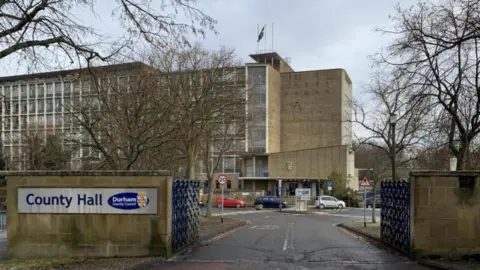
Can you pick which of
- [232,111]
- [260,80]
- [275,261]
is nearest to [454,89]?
[275,261]

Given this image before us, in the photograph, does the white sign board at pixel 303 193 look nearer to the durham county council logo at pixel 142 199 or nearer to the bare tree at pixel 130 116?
the bare tree at pixel 130 116

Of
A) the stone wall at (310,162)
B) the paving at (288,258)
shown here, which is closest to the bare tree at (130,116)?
the paving at (288,258)

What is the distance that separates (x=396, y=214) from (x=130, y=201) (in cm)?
762

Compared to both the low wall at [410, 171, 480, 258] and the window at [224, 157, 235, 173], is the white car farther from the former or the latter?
the low wall at [410, 171, 480, 258]

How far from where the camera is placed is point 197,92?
26.1 metres

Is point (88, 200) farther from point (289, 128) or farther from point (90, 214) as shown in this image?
point (289, 128)

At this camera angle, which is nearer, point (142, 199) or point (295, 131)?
point (142, 199)

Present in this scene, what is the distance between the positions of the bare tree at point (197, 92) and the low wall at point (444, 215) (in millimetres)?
12225

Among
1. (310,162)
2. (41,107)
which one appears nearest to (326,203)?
(310,162)

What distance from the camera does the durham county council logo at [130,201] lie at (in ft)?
42.6

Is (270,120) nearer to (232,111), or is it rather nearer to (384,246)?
(232,111)

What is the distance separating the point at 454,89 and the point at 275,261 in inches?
374

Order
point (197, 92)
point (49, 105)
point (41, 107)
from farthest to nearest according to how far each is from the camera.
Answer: point (41, 107) → point (49, 105) → point (197, 92)

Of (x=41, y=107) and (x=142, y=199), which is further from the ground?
(x=41, y=107)
